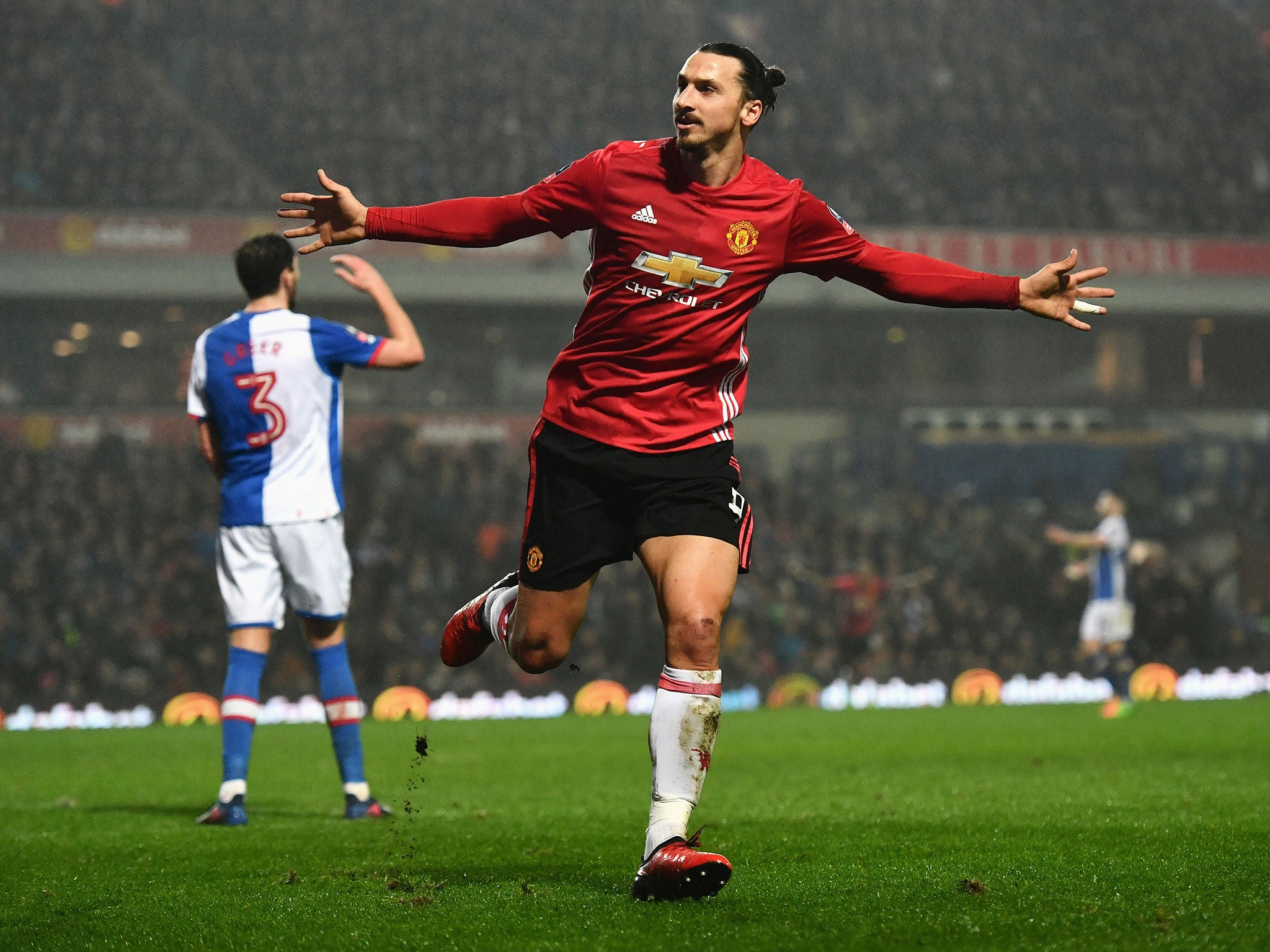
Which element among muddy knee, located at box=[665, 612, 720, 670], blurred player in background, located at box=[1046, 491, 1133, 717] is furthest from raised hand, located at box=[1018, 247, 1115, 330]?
blurred player in background, located at box=[1046, 491, 1133, 717]

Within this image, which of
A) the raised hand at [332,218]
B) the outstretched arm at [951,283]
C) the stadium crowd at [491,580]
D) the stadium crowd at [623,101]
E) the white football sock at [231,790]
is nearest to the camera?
the raised hand at [332,218]

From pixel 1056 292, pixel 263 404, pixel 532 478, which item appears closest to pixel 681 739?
pixel 532 478

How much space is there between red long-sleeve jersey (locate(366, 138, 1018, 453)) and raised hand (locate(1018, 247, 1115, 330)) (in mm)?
95

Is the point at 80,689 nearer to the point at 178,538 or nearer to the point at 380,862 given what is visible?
the point at 178,538

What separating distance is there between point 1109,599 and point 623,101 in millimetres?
14354

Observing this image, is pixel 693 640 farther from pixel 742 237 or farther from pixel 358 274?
pixel 358 274

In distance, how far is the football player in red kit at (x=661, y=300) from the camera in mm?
3955

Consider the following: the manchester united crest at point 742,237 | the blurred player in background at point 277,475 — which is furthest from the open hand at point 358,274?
the manchester united crest at point 742,237

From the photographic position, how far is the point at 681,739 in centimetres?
Result: 374

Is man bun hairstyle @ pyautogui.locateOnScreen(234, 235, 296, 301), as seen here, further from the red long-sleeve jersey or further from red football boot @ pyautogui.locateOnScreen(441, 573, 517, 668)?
the red long-sleeve jersey

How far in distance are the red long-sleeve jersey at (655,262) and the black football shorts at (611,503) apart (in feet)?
0.18

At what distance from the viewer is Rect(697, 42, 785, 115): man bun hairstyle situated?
13.2ft

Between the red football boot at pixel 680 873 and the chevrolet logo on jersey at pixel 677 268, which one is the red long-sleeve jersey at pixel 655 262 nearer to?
the chevrolet logo on jersey at pixel 677 268

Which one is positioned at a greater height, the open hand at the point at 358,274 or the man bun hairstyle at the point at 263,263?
the man bun hairstyle at the point at 263,263
